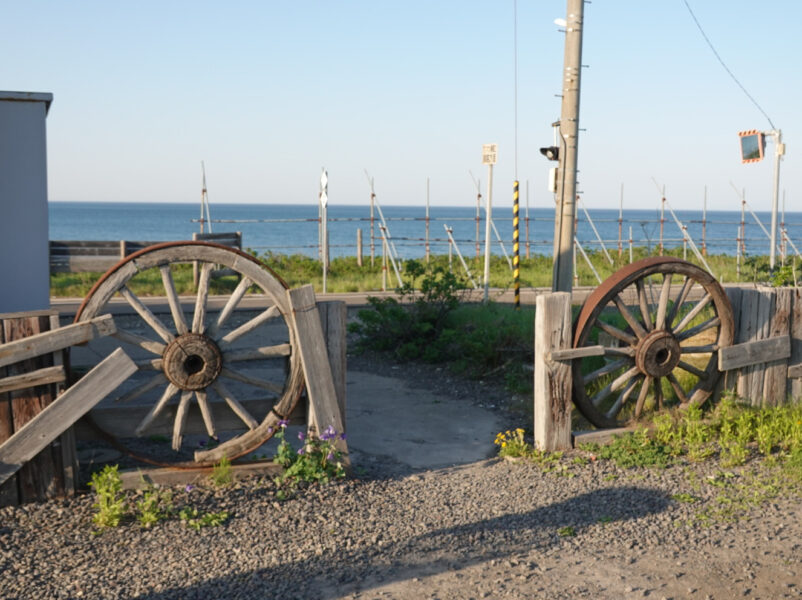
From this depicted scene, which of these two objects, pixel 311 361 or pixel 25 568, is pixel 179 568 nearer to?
pixel 25 568

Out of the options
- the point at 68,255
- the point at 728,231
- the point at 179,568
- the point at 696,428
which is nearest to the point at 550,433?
the point at 696,428

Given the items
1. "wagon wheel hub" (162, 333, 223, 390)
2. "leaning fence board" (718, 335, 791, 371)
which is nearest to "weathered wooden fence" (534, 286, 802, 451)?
"leaning fence board" (718, 335, 791, 371)

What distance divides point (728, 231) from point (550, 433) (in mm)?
131956

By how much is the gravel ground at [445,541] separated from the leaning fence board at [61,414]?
35 centimetres

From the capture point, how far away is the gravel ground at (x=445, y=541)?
414 cm

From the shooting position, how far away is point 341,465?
5.74 m

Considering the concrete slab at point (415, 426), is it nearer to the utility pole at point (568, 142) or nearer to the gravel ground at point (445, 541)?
the gravel ground at point (445, 541)

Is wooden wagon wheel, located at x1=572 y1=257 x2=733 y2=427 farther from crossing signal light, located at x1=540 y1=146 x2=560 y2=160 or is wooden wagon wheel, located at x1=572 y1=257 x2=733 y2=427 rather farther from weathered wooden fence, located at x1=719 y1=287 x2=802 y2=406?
crossing signal light, located at x1=540 y1=146 x2=560 y2=160

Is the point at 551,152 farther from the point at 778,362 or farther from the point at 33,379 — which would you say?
the point at 33,379

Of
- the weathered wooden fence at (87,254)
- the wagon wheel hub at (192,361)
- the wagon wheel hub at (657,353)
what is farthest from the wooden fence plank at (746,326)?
the weathered wooden fence at (87,254)

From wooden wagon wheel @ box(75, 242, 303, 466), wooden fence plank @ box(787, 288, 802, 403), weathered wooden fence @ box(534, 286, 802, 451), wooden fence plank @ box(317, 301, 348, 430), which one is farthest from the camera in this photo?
wooden fence plank @ box(787, 288, 802, 403)

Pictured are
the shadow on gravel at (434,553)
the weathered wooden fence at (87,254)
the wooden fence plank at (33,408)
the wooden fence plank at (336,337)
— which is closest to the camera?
the shadow on gravel at (434,553)

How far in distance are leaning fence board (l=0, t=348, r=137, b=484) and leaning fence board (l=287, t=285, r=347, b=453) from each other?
1106mm

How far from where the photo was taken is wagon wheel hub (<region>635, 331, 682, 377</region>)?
21.8 feet
